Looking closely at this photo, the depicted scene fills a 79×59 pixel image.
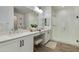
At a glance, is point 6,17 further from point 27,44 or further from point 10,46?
point 27,44

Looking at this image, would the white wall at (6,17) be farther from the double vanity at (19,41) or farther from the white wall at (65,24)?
the white wall at (65,24)

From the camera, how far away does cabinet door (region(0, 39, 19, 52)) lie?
1.08 metres

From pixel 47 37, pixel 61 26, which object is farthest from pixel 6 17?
pixel 61 26

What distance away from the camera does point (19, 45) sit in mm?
1292

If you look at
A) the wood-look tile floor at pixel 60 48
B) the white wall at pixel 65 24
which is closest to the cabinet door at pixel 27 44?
the wood-look tile floor at pixel 60 48

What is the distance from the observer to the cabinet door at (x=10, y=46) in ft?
3.55

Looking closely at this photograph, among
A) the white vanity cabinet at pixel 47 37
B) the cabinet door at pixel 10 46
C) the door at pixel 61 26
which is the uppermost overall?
the door at pixel 61 26

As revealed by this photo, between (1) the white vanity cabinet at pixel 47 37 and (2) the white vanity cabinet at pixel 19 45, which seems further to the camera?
(1) the white vanity cabinet at pixel 47 37

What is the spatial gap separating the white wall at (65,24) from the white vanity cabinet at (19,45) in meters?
0.45

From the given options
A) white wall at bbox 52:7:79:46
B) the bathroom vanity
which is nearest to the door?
white wall at bbox 52:7:79:46

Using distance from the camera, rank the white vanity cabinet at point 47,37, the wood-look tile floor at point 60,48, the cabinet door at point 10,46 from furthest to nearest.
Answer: the white vanity cabinet at point 47,37, the wood-look tile floor at point 60,48, the cabinet door at point 10,46

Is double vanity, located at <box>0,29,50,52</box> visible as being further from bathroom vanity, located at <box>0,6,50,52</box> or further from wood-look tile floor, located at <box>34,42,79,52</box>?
wood-look tile floor, located at <box>34,42,79,52</box>

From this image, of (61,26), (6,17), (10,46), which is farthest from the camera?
(61,26)

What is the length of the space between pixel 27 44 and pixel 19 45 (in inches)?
6.8
